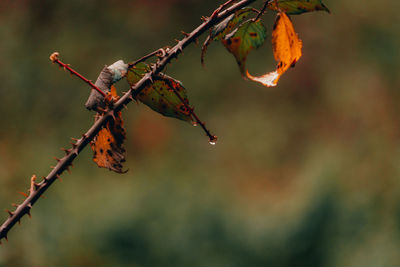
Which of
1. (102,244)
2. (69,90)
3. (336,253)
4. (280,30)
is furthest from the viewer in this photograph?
(69,90)

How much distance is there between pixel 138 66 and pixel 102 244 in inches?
56.6

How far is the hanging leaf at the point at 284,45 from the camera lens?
0.76 ft

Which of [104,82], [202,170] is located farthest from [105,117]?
[202,170]

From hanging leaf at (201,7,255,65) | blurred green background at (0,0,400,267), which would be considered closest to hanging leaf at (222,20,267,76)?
hanging leaf at (201,7,255,65)

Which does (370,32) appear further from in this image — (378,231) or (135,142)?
(135,142)

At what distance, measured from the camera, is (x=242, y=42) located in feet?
0.75

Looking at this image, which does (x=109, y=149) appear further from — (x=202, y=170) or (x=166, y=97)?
(x=202, y=170)

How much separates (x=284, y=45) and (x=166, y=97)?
8 centimetres

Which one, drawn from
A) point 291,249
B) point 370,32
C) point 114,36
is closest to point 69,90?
point 114,36

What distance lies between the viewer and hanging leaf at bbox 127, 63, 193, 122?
0.24m

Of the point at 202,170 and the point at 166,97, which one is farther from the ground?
the point at 202,170

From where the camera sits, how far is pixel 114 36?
2.16 m

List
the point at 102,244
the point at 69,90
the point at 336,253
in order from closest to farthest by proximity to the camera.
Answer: the point at 336,253 → the point at 102,244 → the point at 69,90

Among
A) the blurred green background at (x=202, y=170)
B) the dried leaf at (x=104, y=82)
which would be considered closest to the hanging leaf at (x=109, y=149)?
the dried leaf at (x=104, y=82)
